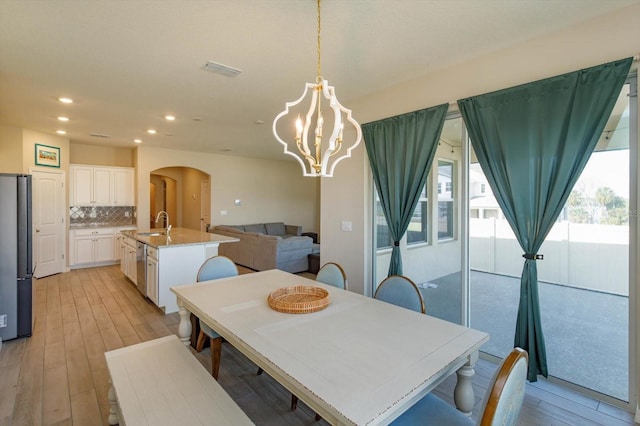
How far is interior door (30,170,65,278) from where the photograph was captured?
5664mm

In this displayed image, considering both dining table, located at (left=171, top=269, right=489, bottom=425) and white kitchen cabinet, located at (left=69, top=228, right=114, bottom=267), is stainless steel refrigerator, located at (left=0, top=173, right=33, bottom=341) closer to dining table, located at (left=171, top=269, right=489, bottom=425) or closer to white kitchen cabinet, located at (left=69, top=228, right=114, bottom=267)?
dining table, located at (left=171, top=269, right=489, bottom=425)

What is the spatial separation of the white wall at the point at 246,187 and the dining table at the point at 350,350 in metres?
5.94

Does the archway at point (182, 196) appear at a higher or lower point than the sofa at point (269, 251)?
higher

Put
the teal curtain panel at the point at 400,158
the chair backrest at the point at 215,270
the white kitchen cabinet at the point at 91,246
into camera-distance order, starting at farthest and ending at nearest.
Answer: the white kitchen cabinet at the point at 91,246
the teal curtain panel at the point at 400,158
the chair backrest at the point at 215,270

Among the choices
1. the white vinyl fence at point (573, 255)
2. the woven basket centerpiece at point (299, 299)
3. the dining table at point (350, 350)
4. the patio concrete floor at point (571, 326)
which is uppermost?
the white vinyl fence at point (573, 255)

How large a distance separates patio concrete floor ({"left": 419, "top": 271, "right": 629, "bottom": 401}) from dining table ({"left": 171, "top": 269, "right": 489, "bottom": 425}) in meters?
1.39

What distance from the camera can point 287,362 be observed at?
4.37 ft

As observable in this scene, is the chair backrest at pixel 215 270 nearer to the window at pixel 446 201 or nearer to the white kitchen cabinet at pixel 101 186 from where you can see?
the window at pixel 446 201

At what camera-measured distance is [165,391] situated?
5.33 ft

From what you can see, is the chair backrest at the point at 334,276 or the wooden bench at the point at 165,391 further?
the chair backrest at the point at 334,276

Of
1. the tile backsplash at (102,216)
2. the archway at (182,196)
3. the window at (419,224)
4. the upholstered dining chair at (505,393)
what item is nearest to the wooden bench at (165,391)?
the upholstered dining chair at (505,393)

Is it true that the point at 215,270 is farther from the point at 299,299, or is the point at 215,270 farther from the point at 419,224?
the point at 419,224

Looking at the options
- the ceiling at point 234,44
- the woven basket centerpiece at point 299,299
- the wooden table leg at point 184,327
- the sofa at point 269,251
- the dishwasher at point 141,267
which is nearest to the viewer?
the woven basket centerpiece at point 299,299

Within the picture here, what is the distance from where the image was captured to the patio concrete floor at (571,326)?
2258 millimetres
